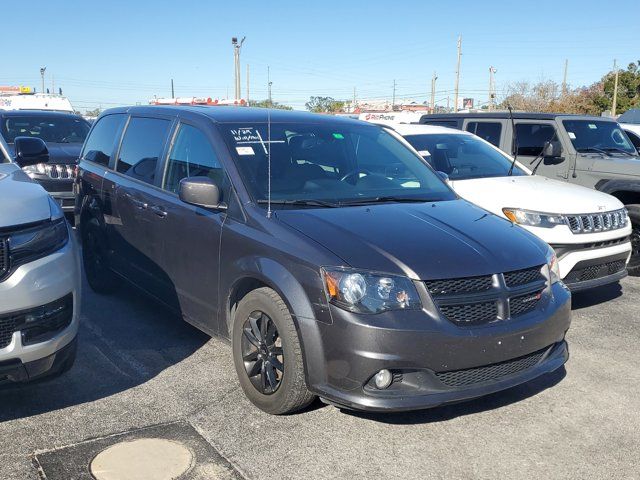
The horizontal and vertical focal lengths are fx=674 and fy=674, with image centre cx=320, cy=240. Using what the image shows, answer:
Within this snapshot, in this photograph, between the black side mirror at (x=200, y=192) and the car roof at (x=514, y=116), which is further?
the car roof at (x=514, y=116)

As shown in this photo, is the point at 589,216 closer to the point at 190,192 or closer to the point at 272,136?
the point at 272,136

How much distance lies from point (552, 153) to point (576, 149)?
557mm

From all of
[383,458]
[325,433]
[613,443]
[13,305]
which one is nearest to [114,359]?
[13,305]

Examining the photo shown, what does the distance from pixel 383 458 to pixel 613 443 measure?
4.32 ft

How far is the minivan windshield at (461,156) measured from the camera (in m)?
7.17

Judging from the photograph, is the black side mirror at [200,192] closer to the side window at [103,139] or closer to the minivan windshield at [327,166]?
the minivan windshield at [327,166]

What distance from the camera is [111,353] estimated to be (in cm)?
496

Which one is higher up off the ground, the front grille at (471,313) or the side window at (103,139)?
the side window at (103,139)

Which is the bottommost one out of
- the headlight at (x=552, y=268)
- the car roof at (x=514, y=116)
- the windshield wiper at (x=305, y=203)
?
the headlight at (x=552, y=268)

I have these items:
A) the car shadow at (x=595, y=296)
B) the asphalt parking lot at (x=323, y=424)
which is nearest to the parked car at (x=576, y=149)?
the car shadow at (x=595, y=296)

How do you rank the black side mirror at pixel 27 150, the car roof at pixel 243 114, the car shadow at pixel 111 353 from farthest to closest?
the black side mirror at pixel 27 150 → the car roof at pixel 243 114 → the car shadow at pixel 111 353

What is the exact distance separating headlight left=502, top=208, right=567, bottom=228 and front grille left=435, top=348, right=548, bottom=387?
89.1 inches

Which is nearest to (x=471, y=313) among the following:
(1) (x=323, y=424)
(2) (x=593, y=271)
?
(1) (x=323, y=424)

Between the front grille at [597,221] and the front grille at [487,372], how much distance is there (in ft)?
7.82
